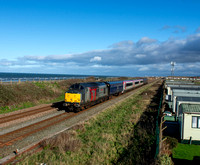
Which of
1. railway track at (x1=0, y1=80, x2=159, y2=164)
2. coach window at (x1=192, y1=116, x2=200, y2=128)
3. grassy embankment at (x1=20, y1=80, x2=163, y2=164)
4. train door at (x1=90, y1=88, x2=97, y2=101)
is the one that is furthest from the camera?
train door at (x1=90, y1=88, x2=97, y2=101)

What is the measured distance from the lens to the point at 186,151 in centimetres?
1358

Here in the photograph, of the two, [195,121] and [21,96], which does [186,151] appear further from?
[21,96]

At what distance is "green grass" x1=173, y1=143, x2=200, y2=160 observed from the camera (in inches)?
498

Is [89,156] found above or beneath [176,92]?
beneath

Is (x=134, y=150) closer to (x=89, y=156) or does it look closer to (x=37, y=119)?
(x=89, y=156)

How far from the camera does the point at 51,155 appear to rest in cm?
1098

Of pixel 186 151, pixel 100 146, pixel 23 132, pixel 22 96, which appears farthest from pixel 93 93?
pixel 186 151

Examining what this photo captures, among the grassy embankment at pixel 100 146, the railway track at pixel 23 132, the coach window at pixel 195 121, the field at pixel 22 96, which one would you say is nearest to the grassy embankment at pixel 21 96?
the field at pixel 22 96

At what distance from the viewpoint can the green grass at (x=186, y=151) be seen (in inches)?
498

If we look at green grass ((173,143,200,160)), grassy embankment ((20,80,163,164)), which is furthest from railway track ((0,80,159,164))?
green grass ((173,143,200,160))

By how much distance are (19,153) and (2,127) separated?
6.98m

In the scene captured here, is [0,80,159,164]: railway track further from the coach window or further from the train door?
the coach window

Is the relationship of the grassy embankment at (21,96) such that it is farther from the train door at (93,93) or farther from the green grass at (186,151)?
A: the green grass at (186,151)

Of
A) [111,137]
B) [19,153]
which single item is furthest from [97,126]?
[19,153]
